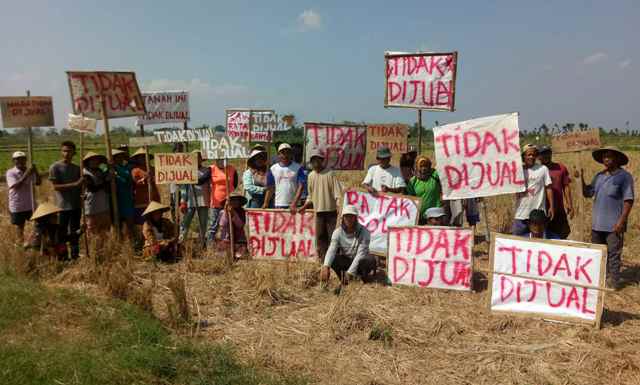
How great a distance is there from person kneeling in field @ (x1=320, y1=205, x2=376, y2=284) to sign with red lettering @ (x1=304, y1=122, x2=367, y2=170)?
160 cm

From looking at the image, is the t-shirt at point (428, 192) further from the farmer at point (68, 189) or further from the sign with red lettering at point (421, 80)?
the farmer at point (68, 189)

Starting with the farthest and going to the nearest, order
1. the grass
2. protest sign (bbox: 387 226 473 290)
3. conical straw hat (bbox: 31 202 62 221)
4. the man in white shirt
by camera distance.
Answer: the man in white shirt
conical straw hat (bbox: 31 202 62 221)
protest sign (bbox: 387 226 473 290)
the grass

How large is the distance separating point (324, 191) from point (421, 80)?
2334 mm

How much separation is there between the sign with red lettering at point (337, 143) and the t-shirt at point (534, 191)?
2.73 metres

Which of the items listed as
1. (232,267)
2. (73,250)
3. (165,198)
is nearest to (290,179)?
(232,267)

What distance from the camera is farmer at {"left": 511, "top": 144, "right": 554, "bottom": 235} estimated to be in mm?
6410

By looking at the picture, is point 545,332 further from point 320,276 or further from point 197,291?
point 197,291

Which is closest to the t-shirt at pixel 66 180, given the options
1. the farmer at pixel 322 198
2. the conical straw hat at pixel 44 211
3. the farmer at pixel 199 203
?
the conical straw hat at pixel 44 211

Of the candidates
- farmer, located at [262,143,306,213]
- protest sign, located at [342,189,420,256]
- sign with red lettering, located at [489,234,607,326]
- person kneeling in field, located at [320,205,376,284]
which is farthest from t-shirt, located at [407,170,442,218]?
farmer, located at [262,143,306,213]

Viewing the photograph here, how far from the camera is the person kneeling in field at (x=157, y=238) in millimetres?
7461

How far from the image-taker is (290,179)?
24.8 feet

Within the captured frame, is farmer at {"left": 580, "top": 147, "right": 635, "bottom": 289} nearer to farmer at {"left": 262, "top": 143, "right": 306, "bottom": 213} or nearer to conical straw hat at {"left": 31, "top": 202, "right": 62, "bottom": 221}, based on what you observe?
farmer at {"left": 262, "top": 143, "right": 306, "bottom": 213}

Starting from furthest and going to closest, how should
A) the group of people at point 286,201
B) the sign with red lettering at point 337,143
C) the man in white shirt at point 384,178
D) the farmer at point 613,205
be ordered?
the sign with red lettering at point 337,143, the man in white shirt at point 384,178, the group of people at point 286,201, the farmer at point 613,205

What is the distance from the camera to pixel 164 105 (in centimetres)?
1098
